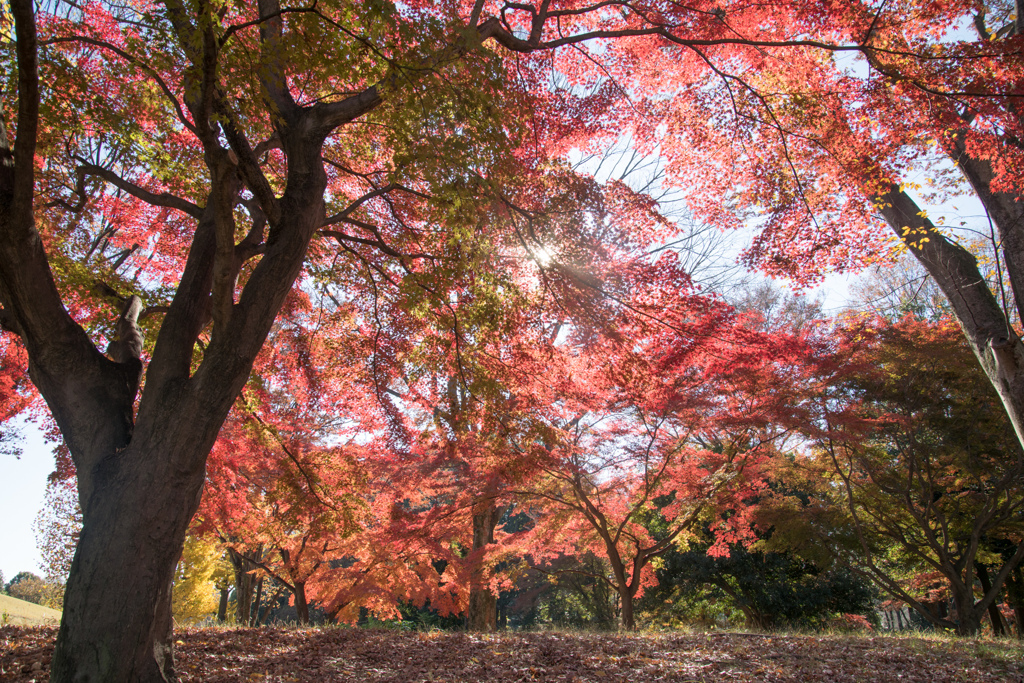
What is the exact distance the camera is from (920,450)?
9.73 m

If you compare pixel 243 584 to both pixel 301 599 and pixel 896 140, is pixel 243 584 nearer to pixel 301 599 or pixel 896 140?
pixel 301 599

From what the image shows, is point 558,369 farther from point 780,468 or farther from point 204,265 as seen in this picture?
point 780,468

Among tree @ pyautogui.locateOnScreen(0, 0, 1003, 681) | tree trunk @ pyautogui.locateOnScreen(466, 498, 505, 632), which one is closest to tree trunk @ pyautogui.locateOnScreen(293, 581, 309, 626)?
tree trunk @ pyautogui.locateOnScreen(466, 498, 505, 632)

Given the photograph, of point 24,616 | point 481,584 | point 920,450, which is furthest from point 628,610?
point 24,616

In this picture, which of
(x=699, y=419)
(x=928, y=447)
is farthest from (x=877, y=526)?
(x=699, y=419)

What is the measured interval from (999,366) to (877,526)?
7839mm

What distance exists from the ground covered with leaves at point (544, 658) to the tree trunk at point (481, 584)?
10.9 feet

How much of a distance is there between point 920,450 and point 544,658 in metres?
8.80

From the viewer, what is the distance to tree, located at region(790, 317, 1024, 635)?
28.1 ft

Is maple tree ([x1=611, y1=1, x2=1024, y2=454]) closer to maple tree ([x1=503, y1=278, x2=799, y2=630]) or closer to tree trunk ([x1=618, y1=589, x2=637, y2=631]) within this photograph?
maple tree ([x1=503, y1=278, x2=799, y2=630])

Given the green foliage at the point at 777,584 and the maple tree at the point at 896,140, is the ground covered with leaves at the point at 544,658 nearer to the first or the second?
the maple tree at the point at 896,140

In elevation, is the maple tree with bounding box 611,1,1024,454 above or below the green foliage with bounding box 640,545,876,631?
above

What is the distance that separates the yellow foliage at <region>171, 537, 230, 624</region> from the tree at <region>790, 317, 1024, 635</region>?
14.2 m

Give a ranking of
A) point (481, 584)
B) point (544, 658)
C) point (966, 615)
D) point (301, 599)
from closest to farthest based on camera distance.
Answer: point (544, 658)
point (966, 615)
point (481, 584)
point (301, 599)
